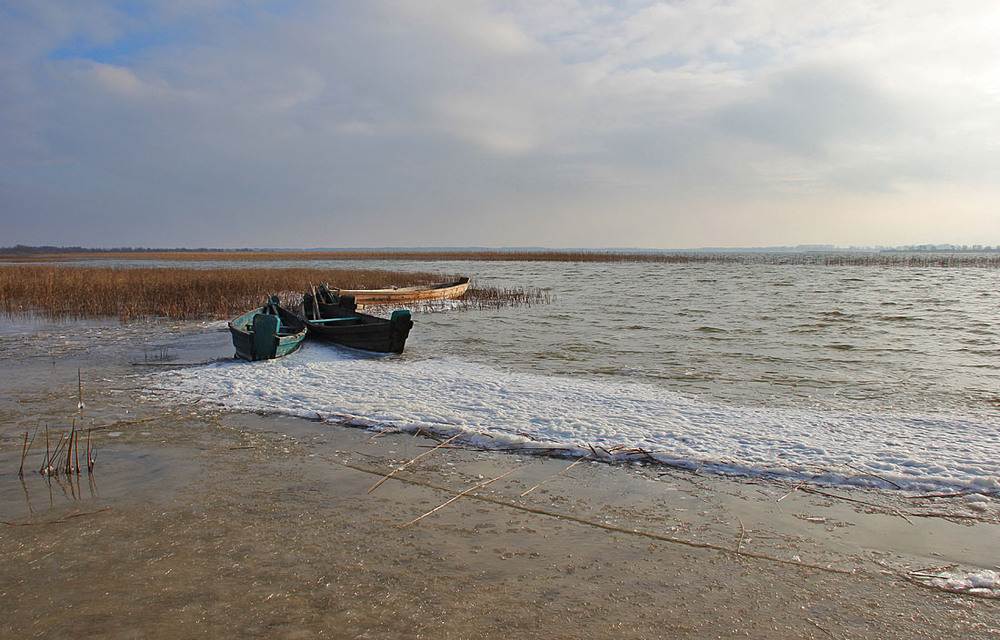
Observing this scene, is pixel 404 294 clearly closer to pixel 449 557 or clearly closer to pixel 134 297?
pixel 134 297

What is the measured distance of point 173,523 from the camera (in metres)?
4.23

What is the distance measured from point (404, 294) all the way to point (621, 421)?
59.3 feet

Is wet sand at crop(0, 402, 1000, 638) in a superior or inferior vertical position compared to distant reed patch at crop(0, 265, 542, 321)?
inferior

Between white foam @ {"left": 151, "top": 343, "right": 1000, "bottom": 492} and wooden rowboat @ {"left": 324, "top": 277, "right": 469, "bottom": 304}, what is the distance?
40.4 feet

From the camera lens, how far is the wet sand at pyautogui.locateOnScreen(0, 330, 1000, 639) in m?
3.10

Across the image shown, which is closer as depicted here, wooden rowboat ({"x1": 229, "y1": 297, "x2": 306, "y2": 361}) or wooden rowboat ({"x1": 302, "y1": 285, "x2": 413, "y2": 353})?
wooden rowboat ({"x1": 229, "y1": 297, "x2": 306, "y2": 361})

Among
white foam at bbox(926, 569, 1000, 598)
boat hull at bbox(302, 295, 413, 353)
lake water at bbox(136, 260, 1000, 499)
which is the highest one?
boat hull at bbox(302, 295, 413, 353)

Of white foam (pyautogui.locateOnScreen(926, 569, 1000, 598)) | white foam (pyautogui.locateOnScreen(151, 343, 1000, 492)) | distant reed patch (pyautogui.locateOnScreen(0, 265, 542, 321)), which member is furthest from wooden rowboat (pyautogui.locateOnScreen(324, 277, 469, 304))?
white foam (pyautogui.locateOnScreen(926, 569, 1000, 598))

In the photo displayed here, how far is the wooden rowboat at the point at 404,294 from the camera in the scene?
2272 centimetres

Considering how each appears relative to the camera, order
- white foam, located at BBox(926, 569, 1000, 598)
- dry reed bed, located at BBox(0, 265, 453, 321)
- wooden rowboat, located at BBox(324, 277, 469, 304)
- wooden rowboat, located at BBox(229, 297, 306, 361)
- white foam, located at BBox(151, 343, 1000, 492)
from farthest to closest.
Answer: wooden rowboat, located at BBox(324, 277, 469, 304) < dry reed bed, located at BBox(0, 265, 453, 321) < wooden rowboat, located at BBox(229, 297, 306, 361) < white foam, located at BBox(151, 343, 1000, 492) < white foam, located at BBox(926, 569, 1000, 598)

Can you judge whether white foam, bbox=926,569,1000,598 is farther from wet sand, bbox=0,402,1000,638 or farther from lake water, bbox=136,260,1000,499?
lake water, bbox=136,260,1000,499

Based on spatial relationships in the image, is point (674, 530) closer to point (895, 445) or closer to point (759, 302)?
point (895, 445)

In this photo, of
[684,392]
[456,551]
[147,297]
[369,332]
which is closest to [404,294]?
[147,297]

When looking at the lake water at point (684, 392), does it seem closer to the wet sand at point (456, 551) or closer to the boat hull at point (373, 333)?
the boat hull at point (373, 333)
